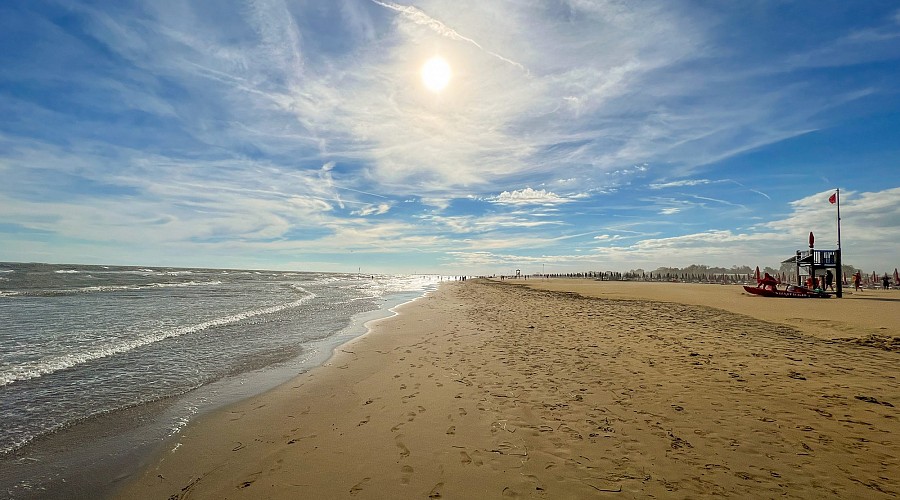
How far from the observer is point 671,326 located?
15734mm

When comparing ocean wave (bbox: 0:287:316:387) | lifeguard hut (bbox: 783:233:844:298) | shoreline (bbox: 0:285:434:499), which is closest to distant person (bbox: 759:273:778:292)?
lifeguard hut (bbox: 783:233:844:298)

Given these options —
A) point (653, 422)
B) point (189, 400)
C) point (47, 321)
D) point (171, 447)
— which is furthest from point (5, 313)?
point (653, 422)

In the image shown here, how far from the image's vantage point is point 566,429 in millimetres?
6117

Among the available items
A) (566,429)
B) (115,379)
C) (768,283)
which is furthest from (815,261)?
(115,379)

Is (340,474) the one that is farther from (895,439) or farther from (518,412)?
(895,439)

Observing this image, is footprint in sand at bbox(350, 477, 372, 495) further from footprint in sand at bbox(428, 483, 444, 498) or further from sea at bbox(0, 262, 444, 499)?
sea at bbox(0, 262, 444, 499)

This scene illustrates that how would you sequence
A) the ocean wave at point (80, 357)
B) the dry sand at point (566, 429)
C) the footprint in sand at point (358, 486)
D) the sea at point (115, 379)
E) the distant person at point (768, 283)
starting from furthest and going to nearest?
1. the distant person at point (768, 283)
2. the ocean wave at point (80, 357)
3. the sea at point (115, 379)
4. the dry sand at point (566, 429)
5. the footprint in sand at point (358, 486)

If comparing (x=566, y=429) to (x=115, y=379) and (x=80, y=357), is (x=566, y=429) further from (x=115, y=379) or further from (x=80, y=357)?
(x=80, y=357)

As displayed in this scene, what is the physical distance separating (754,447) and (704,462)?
1.06m

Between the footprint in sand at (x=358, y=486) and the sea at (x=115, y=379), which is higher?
the footprint in sand at (x=358, y=486)

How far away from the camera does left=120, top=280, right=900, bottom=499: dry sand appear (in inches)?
183

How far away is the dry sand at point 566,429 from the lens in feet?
15.3

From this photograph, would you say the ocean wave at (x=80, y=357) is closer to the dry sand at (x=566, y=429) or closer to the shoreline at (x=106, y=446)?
the shoreline at (x=106, y=446)

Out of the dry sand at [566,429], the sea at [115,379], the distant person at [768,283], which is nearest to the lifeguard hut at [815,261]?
the distant person at [768,283]
